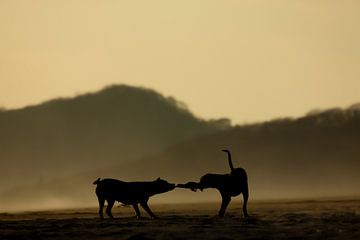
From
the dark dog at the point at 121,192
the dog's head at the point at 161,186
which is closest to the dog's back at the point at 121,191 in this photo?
the dark dog at the point at 121,192

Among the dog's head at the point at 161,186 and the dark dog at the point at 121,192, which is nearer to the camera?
the dark dog at the point at 121,192

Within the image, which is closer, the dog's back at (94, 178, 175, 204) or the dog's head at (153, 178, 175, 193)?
the dog's back at (94, 178, 175, 204)

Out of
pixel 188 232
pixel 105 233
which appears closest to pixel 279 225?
pixel 188 232

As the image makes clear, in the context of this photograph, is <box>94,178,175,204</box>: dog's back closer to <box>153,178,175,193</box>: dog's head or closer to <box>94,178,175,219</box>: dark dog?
<box>94,178,175,219</box>: dark dog

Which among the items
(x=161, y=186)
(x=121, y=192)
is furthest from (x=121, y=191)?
(x=161, y=186)

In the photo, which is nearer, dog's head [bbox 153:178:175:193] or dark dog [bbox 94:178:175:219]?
dark dog [bbox 94:178:175:219]

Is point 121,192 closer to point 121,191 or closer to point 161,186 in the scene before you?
point 121,191

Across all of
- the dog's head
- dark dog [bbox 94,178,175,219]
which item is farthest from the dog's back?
the dog's head

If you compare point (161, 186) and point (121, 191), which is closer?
point (121, 191)

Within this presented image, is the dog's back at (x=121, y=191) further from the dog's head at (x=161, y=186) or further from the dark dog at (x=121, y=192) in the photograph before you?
the dog's head at (x=161, y=186)

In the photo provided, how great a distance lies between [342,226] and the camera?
26812 mm

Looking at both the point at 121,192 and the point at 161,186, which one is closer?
the point at 121,192

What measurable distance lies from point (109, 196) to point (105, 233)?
39.2ft

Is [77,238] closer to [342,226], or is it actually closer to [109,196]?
[342,226]
